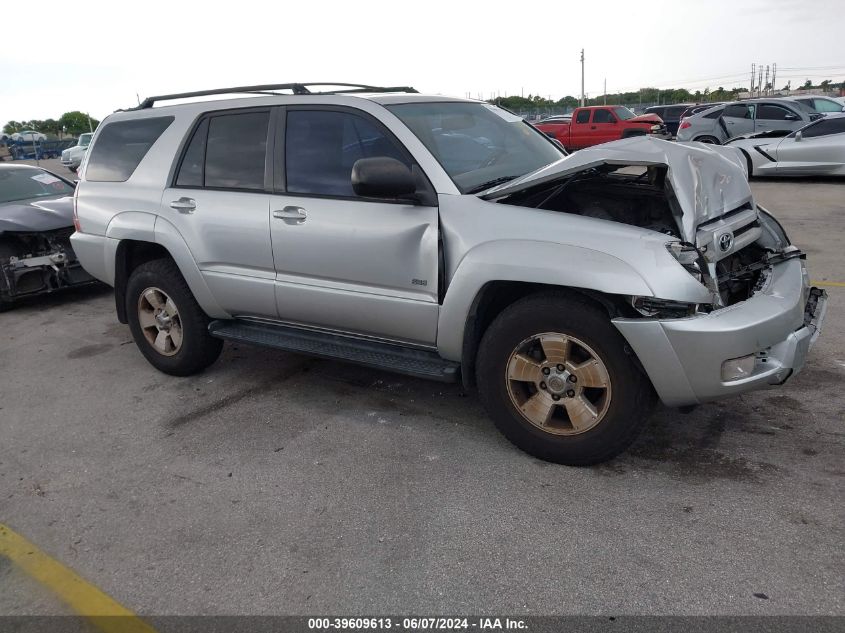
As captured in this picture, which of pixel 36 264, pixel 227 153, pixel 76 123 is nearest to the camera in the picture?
pixel 227 153

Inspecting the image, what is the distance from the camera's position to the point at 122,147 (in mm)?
5008

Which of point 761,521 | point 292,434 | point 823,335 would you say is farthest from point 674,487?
point 823,335

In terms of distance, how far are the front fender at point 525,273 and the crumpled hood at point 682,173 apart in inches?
12.9

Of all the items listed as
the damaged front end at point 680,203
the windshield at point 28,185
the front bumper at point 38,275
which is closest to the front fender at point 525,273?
the damaged front end at point 680,203

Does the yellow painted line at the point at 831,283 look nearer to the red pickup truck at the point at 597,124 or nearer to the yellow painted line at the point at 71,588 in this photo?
the yellow painted line at the point at 71,588

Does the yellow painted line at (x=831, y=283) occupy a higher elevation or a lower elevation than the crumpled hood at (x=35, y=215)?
lower

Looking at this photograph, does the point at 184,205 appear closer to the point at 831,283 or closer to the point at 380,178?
the point at 380,178

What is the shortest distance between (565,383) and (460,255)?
815 millimetres

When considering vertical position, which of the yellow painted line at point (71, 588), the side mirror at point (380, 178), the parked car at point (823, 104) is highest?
the parked car at point (823, 104)

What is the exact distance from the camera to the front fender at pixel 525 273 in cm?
301

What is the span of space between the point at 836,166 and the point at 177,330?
12.8m

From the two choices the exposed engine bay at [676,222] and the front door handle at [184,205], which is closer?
the exposed engine bay at [676,222]

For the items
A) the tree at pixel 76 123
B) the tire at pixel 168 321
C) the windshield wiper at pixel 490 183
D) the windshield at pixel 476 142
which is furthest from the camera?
the tree at pixel 76 123

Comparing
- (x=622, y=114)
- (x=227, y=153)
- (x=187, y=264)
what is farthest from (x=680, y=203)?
(x=622, y=114)
